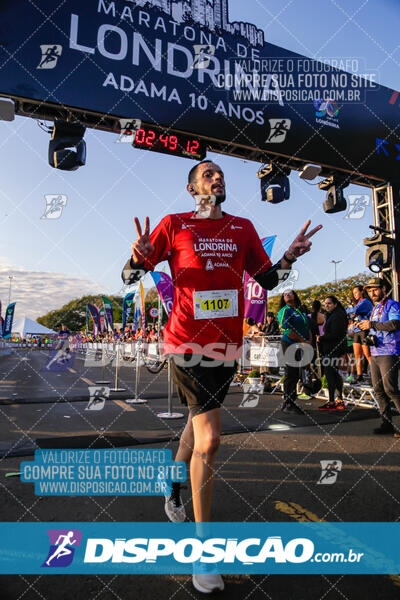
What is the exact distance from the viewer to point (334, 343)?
727 cm

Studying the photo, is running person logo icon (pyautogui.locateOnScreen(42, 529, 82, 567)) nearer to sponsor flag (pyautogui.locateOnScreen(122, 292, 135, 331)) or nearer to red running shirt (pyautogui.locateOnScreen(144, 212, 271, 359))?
red running shirt (pyautogui.locateOnScreen(144, 212, 271, 359))

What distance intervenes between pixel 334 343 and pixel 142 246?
5880 millimetres

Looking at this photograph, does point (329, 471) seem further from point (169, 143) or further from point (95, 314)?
point (95, 314)

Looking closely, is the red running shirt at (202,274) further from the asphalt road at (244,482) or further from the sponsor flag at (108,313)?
the sponsor flag at (108,313)

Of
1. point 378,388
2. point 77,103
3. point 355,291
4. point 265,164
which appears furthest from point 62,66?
point 378,388

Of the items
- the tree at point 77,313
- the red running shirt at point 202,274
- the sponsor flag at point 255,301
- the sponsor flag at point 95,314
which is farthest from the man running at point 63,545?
the tree at point 77,313

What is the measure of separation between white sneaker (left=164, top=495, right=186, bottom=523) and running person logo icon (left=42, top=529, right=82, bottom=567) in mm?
510

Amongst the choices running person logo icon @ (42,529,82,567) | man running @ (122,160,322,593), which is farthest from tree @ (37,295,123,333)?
man running @ (122,160,322,593)

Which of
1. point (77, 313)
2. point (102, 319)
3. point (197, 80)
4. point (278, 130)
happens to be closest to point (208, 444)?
point (197, 80)

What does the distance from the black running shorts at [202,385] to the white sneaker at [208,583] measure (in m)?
0.70

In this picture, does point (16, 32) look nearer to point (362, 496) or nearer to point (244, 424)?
point (244, 424)

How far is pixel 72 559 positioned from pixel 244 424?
3655 millimetres

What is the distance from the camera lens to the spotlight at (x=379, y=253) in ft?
37.2

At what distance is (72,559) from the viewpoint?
2.09m
